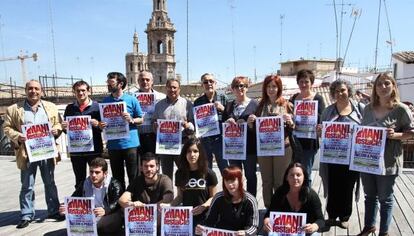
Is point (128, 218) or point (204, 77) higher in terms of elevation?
point (204, 77)

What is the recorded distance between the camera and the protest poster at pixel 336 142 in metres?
4.43

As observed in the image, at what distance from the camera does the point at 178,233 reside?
4129mm

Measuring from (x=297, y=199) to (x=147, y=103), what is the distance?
2686 millimetres

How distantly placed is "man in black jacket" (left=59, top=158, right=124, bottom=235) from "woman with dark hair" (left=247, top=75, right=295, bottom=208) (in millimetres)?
1847

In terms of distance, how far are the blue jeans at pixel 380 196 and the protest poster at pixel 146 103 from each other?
2.99 meters

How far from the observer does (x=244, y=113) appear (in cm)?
490

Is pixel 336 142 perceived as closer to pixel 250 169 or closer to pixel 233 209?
pixel 250 169

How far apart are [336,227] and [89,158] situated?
11.4ft

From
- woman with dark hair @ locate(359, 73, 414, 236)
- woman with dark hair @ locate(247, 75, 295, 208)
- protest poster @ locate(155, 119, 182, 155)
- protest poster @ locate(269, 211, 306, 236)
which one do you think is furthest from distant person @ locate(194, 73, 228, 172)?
woman with dark hair @ locate(359, 73, 414, 236)

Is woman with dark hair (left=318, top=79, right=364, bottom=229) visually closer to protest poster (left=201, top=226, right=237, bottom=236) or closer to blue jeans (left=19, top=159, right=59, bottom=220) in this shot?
protest poster (left=201, top=226, right=237, bottom=236)

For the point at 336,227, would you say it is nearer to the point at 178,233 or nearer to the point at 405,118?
the point at 405,118

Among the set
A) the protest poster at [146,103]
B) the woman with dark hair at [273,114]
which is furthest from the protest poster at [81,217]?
the woman with dark hair at [273,114]

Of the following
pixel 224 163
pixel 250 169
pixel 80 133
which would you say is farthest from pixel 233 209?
pixel 80 133

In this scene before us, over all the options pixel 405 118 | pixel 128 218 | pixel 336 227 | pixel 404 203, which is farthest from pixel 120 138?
pixel 404 203
